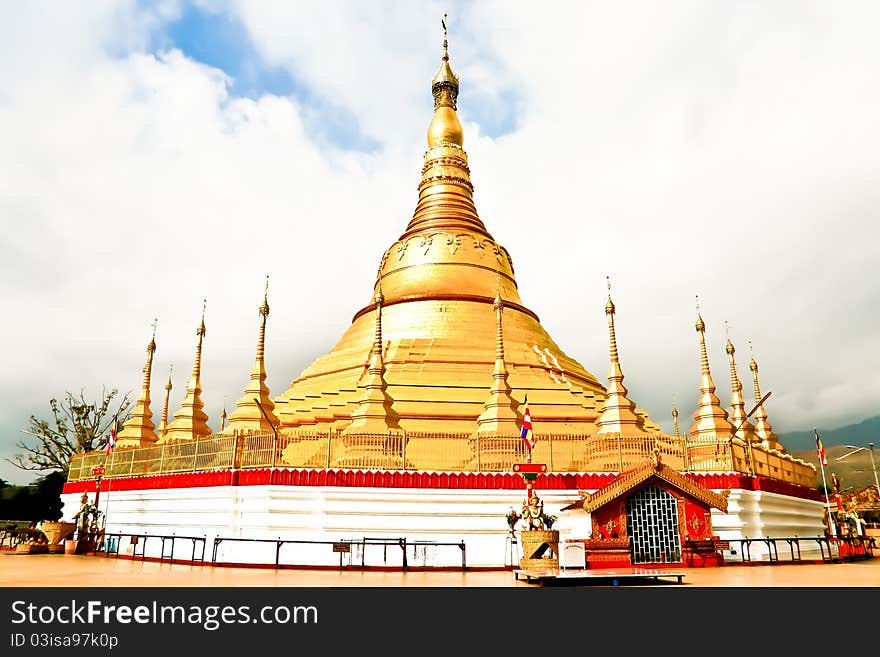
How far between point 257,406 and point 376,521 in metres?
6.21

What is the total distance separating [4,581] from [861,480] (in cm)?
12846

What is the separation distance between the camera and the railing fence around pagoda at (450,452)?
54.4 ft

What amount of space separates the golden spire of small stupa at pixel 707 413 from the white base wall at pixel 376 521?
492cm

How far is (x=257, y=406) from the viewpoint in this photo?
19688 mm

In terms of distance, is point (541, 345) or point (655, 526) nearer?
point (655, 526)

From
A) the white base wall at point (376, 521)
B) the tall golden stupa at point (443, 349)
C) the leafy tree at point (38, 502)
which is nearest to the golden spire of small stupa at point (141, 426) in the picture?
the tall golden stupa at point (443, 349)

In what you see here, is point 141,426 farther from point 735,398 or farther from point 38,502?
point 735,398

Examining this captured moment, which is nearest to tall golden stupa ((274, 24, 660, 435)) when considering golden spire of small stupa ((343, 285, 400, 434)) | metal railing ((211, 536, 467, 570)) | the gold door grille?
golden spire of small stupa ((343, 285, 400, 434))

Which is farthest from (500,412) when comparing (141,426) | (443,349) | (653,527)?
(141,426)
